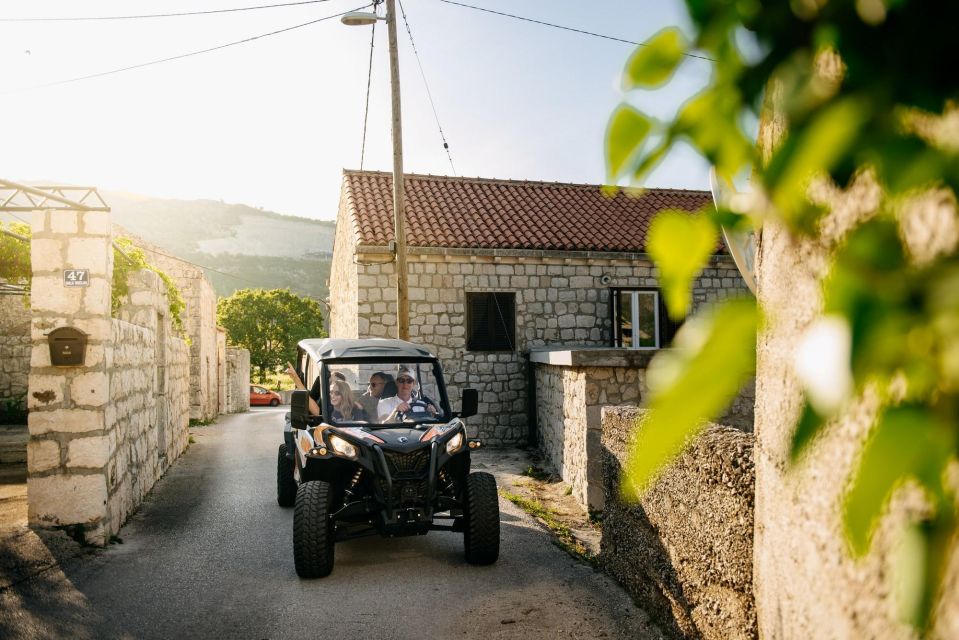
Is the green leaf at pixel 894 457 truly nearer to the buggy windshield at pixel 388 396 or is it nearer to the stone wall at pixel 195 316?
the buggy windshield at pixel 388 396

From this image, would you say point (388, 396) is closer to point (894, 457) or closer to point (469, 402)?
point (469, 402)

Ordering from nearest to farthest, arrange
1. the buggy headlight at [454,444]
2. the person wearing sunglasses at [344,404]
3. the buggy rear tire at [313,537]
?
the buggy rear tire at [313,537] → the buggy headlight at [454,444] → the person wearing sunglasses at [344,404]

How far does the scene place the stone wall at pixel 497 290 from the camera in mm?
13094

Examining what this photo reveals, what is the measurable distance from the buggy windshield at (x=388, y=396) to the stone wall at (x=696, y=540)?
6.95 feet

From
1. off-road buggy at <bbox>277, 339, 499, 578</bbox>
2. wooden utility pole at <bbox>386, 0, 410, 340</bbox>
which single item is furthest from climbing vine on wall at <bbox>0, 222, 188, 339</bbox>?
off-road buggy at <bbox>277, 339, 499, 578</bbox>

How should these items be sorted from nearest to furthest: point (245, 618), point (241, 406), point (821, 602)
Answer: point (821, 602) → point (245, 618) → point (241, 406)

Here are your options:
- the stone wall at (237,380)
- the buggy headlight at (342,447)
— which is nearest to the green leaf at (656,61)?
the buggy headlight at (342,447)

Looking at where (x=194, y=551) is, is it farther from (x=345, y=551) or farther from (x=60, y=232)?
(x=60, y=232)

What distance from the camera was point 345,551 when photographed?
19.9 feet

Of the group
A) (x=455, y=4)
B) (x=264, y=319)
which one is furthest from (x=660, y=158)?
(x=264, y=319)

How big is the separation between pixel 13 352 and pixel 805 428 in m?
16.6

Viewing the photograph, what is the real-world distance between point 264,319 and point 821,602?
55.2 metres

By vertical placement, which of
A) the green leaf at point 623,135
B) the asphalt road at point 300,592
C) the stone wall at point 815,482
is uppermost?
the green leaf at point 623,135

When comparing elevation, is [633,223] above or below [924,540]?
above
